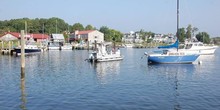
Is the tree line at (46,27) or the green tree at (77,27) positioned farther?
the green tree at (77,27)

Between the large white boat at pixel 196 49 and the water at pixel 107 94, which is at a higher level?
the large white boat at pixel 196 49

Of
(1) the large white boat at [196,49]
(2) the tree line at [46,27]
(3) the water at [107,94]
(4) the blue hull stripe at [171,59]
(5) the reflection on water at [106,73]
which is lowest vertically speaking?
(3) the water at [107,94]

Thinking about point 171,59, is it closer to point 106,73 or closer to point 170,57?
point 170,57

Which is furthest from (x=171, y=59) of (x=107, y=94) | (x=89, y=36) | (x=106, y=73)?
(x=89, y=36)

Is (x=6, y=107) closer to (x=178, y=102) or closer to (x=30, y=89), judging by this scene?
(x=30, y=89)

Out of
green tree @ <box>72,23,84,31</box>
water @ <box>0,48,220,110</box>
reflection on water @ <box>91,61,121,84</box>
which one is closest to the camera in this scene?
water @ <box>0,48,220,110</box>

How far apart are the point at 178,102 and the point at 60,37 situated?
366 ft

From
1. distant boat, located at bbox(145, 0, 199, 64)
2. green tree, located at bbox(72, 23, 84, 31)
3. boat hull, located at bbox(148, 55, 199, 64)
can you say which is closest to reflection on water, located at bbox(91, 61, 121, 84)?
boat hull, located at bbox(148, 55, 199, 64)

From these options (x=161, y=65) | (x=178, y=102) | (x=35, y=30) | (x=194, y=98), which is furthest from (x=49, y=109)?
(x=35, y=30)

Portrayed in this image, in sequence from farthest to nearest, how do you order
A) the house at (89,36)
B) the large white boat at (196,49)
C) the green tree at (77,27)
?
the green tree at (77,27) → the house at (89,36) → the large white boat at (196,49)

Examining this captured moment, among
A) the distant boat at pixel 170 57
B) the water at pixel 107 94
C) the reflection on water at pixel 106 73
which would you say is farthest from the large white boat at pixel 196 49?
the water at pixel 107 94

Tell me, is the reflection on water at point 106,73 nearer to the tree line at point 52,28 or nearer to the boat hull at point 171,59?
the boat hull at point 171,59

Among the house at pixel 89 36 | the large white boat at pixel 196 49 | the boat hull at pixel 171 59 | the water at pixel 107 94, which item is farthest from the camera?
the house at pixel 89 36

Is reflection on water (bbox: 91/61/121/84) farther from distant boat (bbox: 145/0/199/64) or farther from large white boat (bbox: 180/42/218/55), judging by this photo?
large white boat (bbox: 180/42/218/55)
